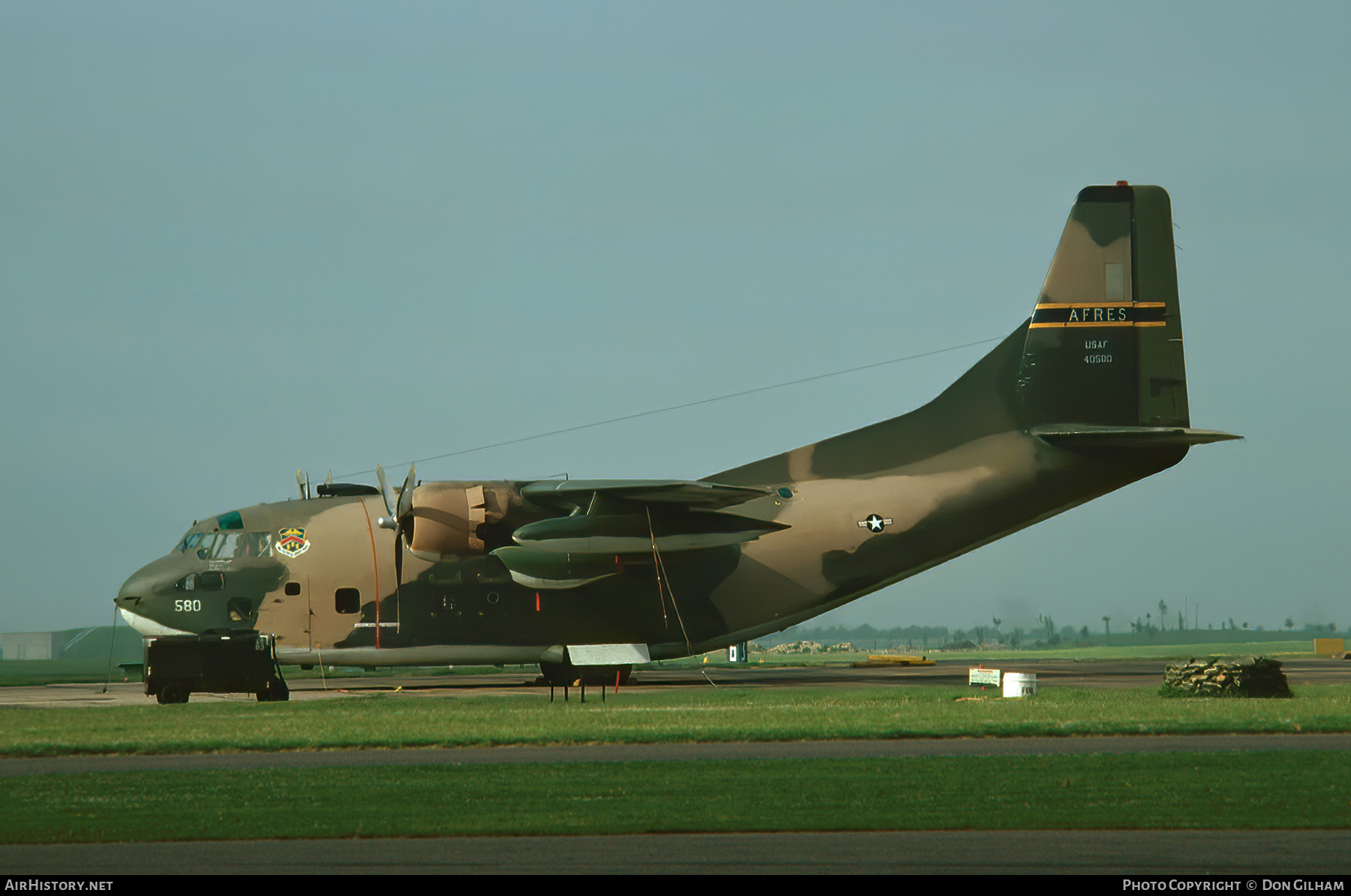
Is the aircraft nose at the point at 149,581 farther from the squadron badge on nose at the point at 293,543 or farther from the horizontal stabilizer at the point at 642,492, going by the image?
the horizontal stabilizer at the point at 642,492

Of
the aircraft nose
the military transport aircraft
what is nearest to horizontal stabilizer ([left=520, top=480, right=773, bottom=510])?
the military transport aircraft

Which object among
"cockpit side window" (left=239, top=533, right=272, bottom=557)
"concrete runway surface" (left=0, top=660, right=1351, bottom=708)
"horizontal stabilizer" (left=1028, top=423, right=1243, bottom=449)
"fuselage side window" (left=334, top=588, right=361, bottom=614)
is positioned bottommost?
"concrete runway surface" (left=0, top=660, right=1351, bottom=708)

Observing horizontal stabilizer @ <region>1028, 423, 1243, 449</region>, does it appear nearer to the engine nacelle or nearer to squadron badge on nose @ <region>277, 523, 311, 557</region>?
the engine nacelle

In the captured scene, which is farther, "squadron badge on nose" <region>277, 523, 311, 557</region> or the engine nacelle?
"squadron badge on nose" <region>277, 523, 311, 557</region>

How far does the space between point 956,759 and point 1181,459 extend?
61.2 feet

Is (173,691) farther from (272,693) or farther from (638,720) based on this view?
(638,720)

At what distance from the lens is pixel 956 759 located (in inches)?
594

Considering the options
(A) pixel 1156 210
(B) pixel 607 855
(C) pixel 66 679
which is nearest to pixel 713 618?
(A) pixel 1156 210

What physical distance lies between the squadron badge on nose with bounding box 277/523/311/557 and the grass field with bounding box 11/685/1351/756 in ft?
16.0

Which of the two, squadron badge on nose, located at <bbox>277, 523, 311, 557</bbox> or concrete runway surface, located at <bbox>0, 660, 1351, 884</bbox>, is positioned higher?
squadron badge on nose, located at <bbox>277, 523, 311, 557</bbox>

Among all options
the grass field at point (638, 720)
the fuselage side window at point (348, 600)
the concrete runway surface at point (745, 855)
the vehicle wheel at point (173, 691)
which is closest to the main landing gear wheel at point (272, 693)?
the grass field at point (638, 720)

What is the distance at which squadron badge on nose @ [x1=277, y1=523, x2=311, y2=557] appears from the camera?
99.3 ft

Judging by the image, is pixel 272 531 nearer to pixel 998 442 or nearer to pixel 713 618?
pixel 713 618
